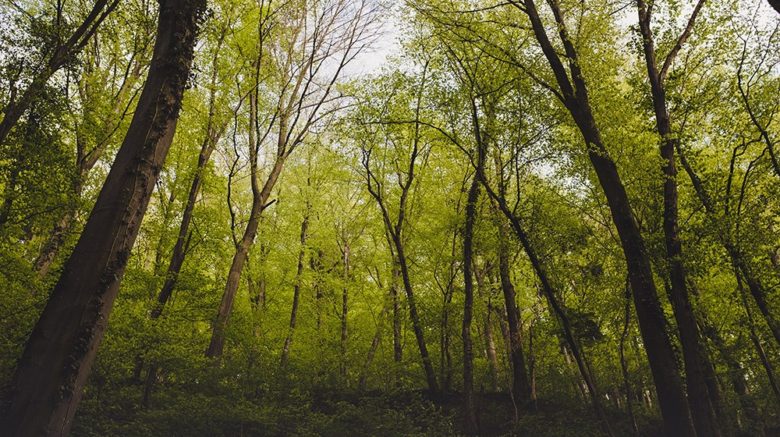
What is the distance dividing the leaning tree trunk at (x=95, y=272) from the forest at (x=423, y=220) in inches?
0.7

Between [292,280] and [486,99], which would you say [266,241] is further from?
[486,99]

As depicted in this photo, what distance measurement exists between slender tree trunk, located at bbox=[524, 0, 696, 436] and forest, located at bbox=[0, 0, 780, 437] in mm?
44

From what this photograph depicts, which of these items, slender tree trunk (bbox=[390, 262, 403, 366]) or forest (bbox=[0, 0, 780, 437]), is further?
slender tree trunk (bbox=[390, 262, 403, 366])

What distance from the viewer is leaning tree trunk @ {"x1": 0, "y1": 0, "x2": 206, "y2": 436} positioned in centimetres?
320

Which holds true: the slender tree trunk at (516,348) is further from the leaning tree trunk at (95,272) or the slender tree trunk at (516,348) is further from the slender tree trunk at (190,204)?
the leaning tree trunk at (95,272)

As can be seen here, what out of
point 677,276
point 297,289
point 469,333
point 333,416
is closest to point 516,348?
point 469,333

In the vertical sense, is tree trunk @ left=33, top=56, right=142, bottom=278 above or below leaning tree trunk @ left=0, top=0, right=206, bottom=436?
above

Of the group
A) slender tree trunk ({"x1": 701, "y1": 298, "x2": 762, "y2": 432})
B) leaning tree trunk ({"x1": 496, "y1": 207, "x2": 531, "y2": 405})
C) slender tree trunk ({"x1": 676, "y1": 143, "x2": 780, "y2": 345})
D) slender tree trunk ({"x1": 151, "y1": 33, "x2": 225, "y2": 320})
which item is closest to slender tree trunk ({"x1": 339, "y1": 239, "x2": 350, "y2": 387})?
leaning tree trunk ({"x1": 496, "y1": 207, "x2": 531, "y2": 405})

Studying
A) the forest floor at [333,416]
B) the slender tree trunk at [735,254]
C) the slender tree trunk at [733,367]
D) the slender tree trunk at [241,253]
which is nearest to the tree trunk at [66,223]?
the forest floor at [333,416]

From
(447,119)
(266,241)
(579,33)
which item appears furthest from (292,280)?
(579,33)

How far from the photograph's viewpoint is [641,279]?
7.03 meters

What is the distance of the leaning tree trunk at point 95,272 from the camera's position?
3201 millimetres

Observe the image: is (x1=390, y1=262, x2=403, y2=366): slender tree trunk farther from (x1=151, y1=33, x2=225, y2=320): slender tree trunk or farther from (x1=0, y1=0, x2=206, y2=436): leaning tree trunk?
(x1=0, y1=0, x2=206, y2=436): leaning tree trunk

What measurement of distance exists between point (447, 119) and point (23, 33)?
9.16m
